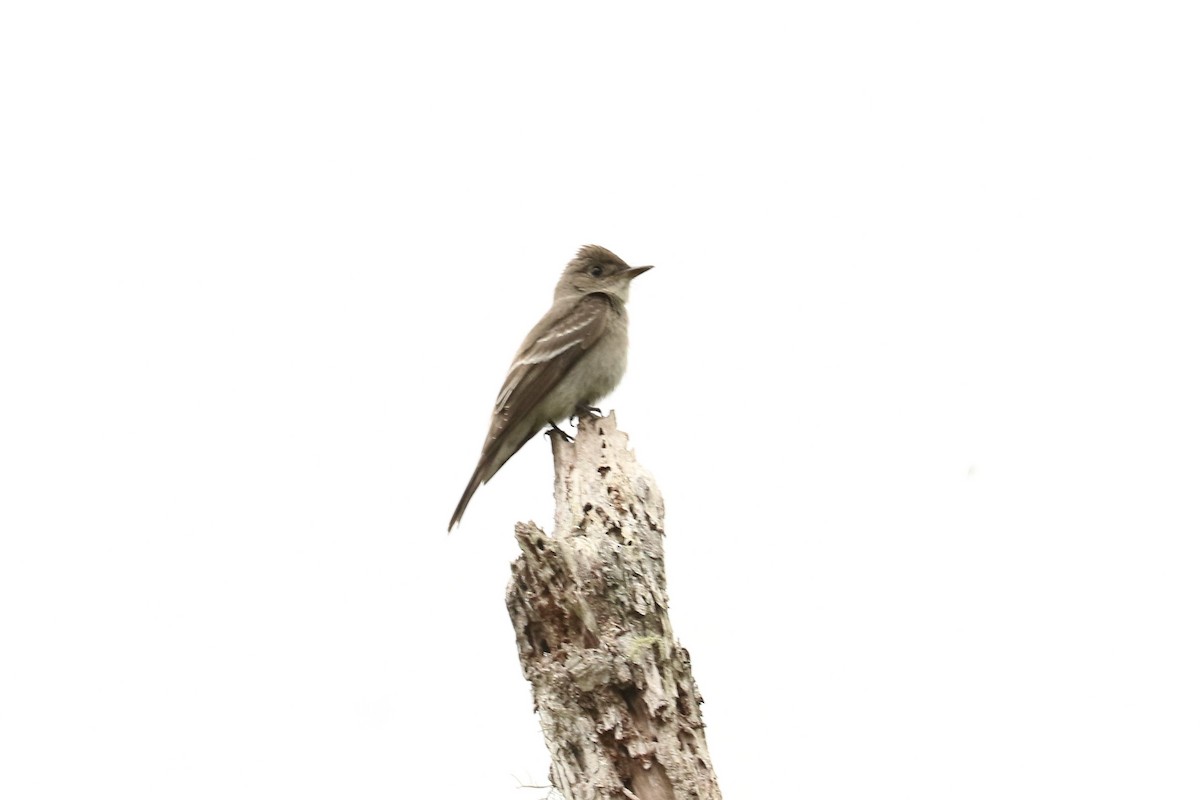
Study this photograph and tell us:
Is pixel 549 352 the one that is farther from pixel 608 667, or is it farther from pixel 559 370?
pixel 608 667

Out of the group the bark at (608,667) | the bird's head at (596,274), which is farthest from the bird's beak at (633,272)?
the bark at (608,667)

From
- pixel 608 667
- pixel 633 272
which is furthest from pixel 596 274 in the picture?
pixel 608 667

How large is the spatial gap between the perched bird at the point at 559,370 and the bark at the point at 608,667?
8.44ft

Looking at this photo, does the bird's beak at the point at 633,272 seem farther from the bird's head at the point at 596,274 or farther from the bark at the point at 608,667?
the bark at the point at 608,667

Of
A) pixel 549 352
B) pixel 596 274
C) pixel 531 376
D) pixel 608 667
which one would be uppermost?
pixel 596 274

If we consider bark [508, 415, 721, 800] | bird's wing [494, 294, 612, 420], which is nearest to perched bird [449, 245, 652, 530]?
bird's wing [494, 294, 612, 420]

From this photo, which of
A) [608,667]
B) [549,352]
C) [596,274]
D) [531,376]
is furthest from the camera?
[596,274]

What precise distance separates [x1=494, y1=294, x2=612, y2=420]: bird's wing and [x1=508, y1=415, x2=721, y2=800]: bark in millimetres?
2644

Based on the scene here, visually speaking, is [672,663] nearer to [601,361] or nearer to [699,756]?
[699,756]

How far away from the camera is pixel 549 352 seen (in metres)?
8.73

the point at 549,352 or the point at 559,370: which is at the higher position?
the point at 549,352

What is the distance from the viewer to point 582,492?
20.3 feet

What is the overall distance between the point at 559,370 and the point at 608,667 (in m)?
3.58

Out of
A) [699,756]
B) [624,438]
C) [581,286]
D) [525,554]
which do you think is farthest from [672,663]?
[581,286]
